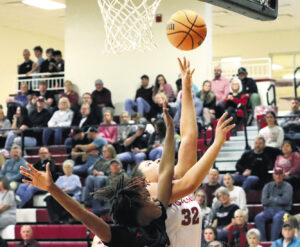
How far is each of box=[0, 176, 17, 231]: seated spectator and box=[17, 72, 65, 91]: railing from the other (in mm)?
5320

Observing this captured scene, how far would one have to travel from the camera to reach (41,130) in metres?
13.7

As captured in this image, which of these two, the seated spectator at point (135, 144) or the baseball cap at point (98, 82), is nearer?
the seated spectator at point (135, 144)

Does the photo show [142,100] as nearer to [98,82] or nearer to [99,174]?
[98,82]

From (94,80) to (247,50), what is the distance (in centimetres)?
855

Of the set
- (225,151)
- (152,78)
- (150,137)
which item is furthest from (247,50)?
(150,137)

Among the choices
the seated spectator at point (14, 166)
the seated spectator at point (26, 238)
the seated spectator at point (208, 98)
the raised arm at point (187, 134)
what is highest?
the seated spectator at point (208, 98)

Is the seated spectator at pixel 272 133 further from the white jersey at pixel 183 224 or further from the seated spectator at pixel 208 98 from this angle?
the white jersey at pixel 183 224

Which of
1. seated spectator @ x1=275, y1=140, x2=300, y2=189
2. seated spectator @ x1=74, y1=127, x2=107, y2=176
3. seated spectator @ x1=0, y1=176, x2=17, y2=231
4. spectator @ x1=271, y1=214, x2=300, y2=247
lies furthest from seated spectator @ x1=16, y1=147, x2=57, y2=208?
spectator @ x1=271, y1=214, x2=300, y2=247

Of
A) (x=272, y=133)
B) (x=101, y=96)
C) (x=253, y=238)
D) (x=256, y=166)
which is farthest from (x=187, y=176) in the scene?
(x=101, y=96)

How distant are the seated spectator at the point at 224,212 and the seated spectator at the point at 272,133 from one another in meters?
1.97

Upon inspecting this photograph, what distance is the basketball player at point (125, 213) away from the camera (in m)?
2.96

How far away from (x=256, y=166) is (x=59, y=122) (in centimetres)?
456

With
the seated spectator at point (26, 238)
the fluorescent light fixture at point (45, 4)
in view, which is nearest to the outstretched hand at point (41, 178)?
the seated spectator at point (26, 238)

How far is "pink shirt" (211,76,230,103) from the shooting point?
14.7 metres
